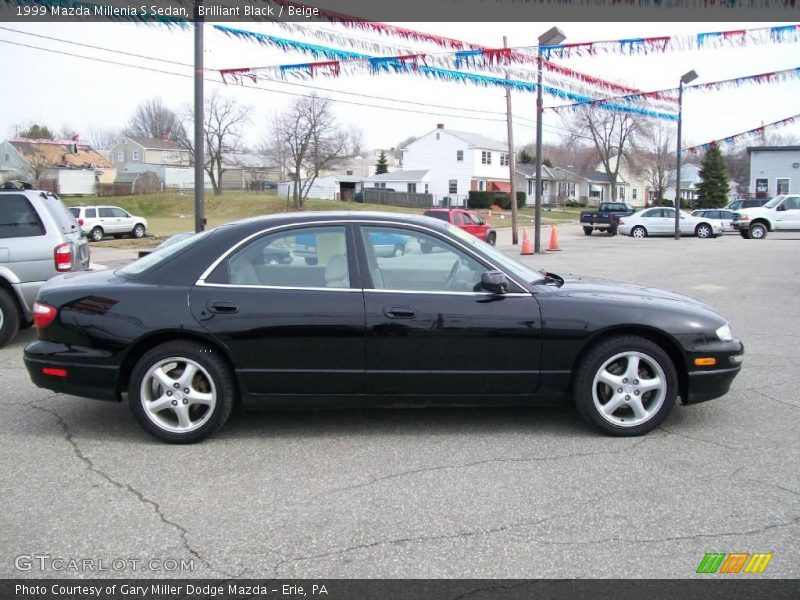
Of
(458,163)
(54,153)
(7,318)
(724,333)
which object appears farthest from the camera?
(54,153)

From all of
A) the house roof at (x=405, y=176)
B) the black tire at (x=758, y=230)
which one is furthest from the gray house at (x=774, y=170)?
the house roof at (x=405, y=176)

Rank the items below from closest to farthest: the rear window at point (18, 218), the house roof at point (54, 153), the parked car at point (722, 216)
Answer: the rear window at point (18, 218)
the parked car at point (722, 216)
the house roof at point (54, 153)

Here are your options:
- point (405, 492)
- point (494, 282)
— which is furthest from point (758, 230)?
point (405, 492)

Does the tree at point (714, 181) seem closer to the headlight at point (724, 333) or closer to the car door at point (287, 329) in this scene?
the headlight at point (724, 333)

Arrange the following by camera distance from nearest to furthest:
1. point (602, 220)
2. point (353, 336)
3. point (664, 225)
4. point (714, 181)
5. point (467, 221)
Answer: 1. point (353, 336)
2. point (467, 221)
3. point (664, 225)
4. point (602, 220)
5. point (714, 181)

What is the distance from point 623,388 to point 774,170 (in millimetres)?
54132

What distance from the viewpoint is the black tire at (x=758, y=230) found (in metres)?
31.2

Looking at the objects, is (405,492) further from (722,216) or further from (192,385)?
(722,216)

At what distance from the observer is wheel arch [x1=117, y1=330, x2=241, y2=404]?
183 inches

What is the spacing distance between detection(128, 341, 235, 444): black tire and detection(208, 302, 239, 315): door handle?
0.26m

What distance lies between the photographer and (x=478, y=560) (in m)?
3.22

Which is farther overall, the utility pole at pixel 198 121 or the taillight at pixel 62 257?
the utility pole at pixel 198 121

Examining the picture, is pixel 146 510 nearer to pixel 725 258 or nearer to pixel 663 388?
pixel 663 388

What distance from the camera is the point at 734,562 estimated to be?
10.5ft
